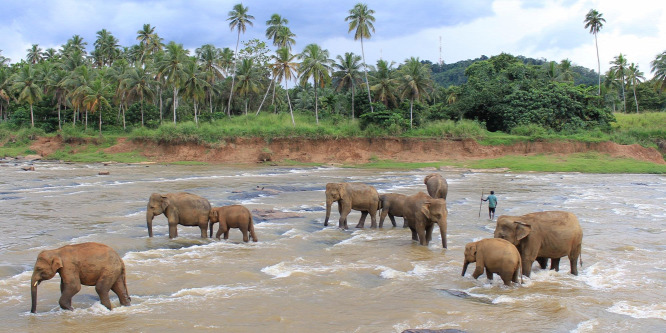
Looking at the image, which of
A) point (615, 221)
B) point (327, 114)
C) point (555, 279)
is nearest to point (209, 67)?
point (327, 114)

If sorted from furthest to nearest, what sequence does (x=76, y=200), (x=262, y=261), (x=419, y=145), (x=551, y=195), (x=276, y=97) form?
(x=276, y=97)
(x=419, y=145)
(x=551, y=195)
(x=76, y=200)
(x=262, y=261)

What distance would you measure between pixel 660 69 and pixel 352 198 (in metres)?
55.3

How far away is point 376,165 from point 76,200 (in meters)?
27.5

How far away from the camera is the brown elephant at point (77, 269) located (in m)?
7.20

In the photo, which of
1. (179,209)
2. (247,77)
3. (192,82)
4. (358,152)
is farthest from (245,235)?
(247,77)

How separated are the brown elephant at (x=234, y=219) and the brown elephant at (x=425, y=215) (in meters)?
3.95

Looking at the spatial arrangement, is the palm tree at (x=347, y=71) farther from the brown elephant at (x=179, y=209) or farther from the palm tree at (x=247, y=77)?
the brown elephant at (x=179, y=209)

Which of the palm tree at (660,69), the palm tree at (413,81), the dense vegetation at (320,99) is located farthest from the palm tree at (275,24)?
the palm tree at (660,69)

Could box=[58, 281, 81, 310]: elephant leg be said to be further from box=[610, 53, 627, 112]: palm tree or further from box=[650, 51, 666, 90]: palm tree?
box=[610, 53, 627, 112]: palm tree

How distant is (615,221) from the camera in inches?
651

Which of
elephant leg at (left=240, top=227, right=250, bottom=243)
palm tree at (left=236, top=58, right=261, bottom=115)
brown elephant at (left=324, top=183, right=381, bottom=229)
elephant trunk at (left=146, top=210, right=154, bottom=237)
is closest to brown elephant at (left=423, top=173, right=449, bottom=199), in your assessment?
brown elephant at (left=324, top=183, right=381, bottom=229)

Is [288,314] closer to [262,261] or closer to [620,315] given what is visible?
[262,261]

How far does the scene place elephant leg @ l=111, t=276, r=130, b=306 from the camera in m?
7.86

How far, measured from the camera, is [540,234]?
9.46 meters
